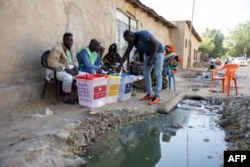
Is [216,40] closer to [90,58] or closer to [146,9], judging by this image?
[146,9]

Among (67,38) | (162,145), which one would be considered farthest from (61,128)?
(67,38)

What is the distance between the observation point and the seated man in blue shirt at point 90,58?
5246 millimetres

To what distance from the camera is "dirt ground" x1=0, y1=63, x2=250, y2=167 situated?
262 centimetres

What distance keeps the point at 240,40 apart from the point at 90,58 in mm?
58817

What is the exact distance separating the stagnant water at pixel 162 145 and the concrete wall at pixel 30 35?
1.88m

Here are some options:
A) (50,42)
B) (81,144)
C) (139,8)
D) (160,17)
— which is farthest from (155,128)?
(160,17)

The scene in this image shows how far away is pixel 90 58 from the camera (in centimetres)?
541

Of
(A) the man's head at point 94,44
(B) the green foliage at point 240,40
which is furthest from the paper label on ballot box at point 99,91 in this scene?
(B) the green foliage at point 240,40

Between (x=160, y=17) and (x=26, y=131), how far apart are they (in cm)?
1129

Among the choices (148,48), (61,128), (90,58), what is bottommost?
(61,128)

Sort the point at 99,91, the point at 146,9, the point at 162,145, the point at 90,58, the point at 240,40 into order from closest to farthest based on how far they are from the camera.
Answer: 1. the point at 162,145
2. the point at 99,91
3. the point at 90,58
4. the point at 146,9
5. the point at 240,40

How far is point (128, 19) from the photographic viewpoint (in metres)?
9.95

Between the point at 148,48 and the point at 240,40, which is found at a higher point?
the point at 240,40

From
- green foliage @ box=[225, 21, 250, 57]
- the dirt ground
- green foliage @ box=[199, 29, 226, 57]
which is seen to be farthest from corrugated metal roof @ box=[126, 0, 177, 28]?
green foliage @ box=[225, 21, 250, 57]
